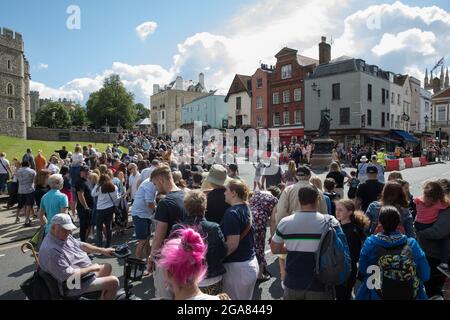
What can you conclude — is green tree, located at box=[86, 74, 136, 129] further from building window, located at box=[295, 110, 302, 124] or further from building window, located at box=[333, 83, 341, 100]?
building window, located at box=[333, 83, 341, 100]

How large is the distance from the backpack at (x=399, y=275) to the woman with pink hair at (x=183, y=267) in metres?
1.84

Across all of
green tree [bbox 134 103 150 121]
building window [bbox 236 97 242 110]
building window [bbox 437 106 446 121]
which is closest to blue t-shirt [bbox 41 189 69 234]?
building window [bbox 236 97 242 110]

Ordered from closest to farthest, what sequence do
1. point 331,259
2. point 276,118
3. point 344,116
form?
point 331,259 → point 344,116 → point 276,118

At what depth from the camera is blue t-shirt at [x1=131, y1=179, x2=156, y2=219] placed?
6.40 metres

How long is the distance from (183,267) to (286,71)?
43019 millimetres

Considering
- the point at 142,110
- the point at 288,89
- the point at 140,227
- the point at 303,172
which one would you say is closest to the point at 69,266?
the point at 140,227

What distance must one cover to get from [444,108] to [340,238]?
67.1 m

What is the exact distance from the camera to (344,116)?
3803cm

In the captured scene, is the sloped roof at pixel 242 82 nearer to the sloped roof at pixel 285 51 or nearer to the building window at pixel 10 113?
the sloped roof at pixel 285 51

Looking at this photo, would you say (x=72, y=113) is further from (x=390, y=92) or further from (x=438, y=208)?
(x=438, y=208)

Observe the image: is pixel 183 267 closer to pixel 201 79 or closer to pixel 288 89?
pixel 288 89

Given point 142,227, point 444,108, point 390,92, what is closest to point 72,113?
point 390,92

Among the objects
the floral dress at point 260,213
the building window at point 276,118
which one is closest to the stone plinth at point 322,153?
the floral dress at point 260,213

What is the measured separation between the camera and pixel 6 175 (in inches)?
519
